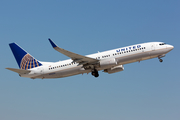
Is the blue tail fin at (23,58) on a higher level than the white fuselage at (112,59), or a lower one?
higher

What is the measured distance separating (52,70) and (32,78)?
15.7 ft

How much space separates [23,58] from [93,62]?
15.4 meters

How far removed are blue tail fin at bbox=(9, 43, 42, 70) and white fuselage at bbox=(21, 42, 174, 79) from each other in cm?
270

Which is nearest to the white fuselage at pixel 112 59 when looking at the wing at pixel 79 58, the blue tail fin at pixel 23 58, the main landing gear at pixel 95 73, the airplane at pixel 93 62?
the airplane at pixel 93 62

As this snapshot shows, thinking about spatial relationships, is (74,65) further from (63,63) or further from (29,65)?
(29,65)

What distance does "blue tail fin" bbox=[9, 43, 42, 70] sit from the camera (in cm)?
5212

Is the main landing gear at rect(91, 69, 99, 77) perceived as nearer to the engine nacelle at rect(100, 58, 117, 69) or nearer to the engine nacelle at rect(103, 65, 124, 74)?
the engine nacelle at rect(100, 58, 117, 69)

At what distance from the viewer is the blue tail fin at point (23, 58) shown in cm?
5212

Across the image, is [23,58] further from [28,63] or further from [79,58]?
[79,58]

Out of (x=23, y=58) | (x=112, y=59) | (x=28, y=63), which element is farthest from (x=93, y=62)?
(x=23, y=58)

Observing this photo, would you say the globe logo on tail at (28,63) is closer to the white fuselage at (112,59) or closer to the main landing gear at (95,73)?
the white fuselage at (112,59)

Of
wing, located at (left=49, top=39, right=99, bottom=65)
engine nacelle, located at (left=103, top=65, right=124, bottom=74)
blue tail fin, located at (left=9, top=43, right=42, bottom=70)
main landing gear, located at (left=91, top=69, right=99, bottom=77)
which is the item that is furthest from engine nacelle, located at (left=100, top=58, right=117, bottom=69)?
blue tail fin, located at (left=9, top=43, right=42, bottom=70)

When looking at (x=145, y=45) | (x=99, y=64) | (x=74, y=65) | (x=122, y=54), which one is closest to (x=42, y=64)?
(x=74, y=65)

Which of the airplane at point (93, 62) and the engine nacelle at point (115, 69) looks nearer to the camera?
the airplane at point (93, 62)
